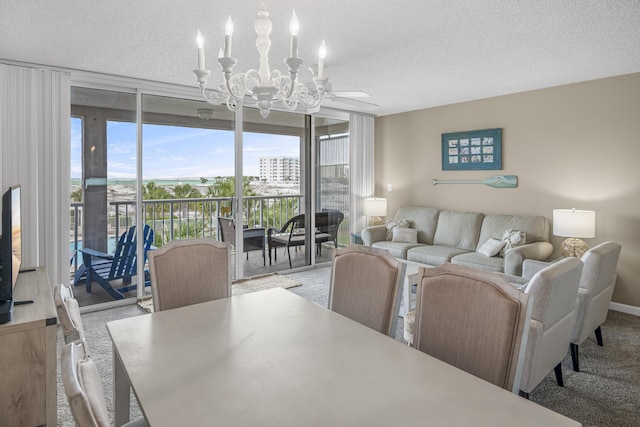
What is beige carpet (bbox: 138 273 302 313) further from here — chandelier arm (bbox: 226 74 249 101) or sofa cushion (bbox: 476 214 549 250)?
chandelier arm (bbox: 226 74 249 101)

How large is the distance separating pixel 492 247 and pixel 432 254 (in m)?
0.68

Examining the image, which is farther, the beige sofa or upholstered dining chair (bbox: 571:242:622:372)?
the beige sofa

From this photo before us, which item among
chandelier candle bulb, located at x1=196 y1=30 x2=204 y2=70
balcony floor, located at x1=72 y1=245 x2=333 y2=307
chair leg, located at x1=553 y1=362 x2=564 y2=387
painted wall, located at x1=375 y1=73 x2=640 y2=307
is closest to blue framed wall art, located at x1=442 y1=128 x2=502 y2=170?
painted wall, located at x1=375 y1=73 x2=640 y2=307

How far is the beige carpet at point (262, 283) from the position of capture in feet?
15.7

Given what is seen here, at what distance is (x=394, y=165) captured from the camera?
6.40 meters

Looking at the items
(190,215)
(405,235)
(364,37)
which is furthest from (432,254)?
(190,215)

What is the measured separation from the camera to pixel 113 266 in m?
4.22

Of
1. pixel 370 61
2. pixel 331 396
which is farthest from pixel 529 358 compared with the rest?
pixel 370 61

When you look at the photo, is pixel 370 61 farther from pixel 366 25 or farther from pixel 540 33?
pixel 540 33

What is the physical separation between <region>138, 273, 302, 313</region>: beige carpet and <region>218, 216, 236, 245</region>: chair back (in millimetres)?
544

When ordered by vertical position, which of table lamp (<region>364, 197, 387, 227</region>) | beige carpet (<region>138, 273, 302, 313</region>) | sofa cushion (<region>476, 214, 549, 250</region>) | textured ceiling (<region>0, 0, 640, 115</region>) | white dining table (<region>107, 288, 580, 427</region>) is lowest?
beige carpet (<region>138, 273, 302, 313</region>)

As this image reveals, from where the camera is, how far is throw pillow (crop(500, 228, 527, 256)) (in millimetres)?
4395

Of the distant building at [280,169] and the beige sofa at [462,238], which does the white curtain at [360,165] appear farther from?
the distant building at [280,169]

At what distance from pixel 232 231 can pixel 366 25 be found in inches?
125
